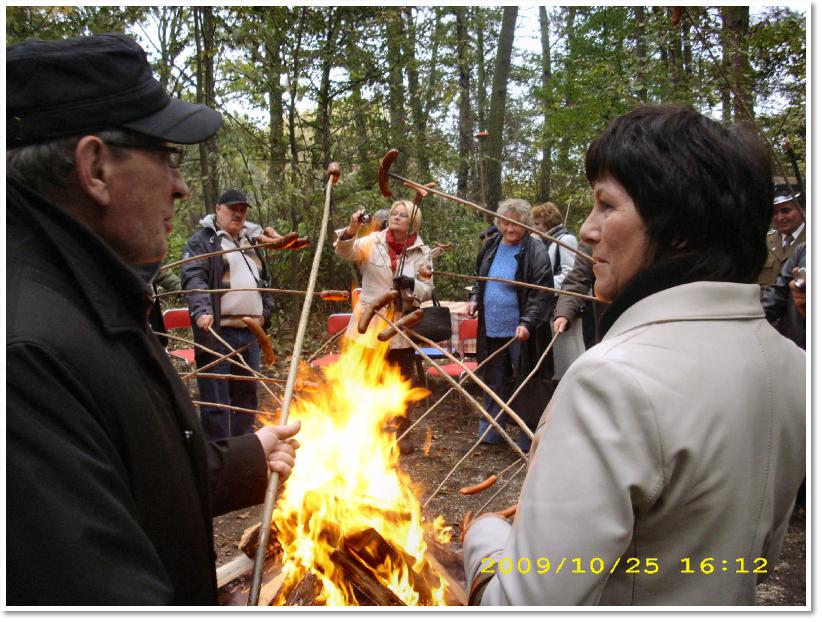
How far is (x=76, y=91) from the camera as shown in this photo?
1.29 m

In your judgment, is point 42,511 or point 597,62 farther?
point 597,62

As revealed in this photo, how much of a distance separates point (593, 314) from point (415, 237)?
1.87 m

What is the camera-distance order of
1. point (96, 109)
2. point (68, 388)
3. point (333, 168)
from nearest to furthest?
point (68, 388)
point (96, 109)
point (333, 168)

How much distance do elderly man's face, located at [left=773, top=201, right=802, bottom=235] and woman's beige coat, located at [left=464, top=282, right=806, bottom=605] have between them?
4671mm

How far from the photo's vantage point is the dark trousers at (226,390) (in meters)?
5.17

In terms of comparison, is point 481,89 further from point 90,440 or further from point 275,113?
point 90,440

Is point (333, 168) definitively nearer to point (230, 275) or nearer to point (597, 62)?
point (230, 275)

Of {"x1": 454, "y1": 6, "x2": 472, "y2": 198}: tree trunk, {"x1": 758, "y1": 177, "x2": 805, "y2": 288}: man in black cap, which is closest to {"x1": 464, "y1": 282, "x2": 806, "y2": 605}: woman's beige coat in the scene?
{"x1": 758, "y1": 177, "x2": 805, "y2": 288}: man in black cap

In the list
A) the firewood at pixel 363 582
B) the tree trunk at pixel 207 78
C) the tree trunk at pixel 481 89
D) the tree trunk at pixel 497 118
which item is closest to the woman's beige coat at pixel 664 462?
the firewood at pixel 363 582

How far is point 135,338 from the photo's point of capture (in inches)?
52.1

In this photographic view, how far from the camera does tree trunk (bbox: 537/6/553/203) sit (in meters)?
16.4

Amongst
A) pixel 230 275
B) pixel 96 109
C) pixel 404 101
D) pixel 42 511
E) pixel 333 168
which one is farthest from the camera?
pixel 404 101

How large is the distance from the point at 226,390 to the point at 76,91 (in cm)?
426

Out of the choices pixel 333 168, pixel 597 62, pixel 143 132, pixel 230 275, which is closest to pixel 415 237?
pixel 230 275
